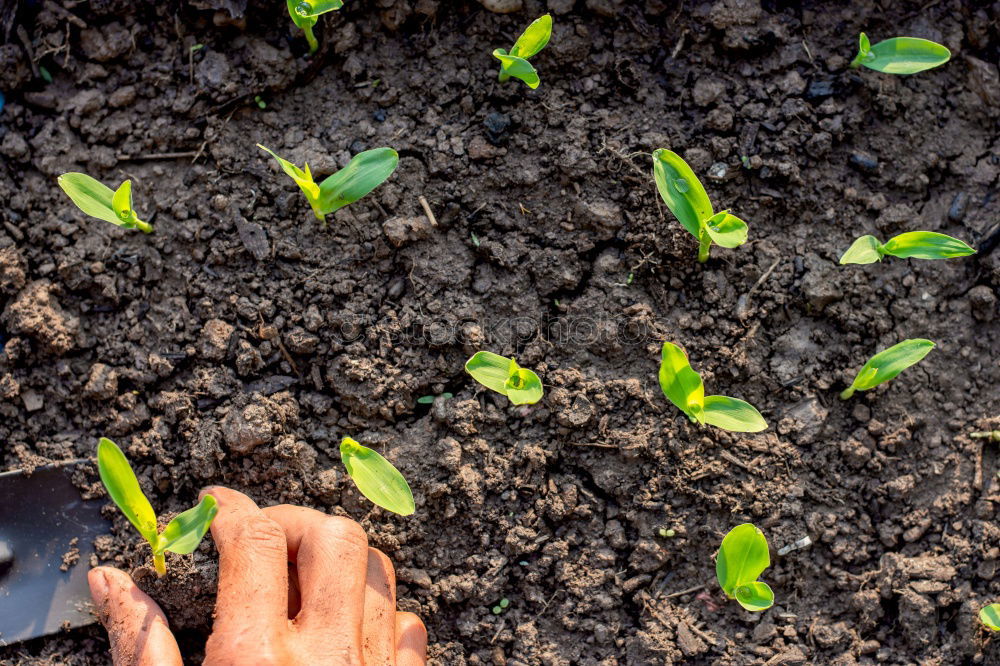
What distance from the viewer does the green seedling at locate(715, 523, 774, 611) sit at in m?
1.69

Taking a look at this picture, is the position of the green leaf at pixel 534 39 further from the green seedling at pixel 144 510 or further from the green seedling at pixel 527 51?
the green seedling at pixel 144 510

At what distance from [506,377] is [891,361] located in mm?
879

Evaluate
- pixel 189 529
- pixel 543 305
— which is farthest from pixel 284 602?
pixel 543 305

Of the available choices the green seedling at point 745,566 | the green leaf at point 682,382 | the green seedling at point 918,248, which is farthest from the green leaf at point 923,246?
the green seedling at point 745,566

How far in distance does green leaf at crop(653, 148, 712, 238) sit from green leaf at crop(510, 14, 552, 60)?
392 millimetres

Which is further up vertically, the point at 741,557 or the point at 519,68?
the point at 519,68

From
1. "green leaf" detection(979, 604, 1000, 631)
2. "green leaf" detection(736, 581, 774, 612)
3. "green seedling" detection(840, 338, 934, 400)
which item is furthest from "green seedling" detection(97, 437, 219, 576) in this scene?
"green leaf" detection(979, 604, 1000, 631)

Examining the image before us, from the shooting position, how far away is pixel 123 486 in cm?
167

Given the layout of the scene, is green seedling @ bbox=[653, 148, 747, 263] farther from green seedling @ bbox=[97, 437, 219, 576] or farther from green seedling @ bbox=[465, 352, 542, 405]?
green seedling @ bbox=[97, 437, 219, 576]

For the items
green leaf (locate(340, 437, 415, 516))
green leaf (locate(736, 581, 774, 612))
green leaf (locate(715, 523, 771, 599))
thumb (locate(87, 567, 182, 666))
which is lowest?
thumb (locate(87, 567, 182, 666))

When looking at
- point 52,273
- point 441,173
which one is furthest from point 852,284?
point 52,273

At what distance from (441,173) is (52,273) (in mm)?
1002

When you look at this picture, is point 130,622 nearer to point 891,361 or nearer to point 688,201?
point 688,201

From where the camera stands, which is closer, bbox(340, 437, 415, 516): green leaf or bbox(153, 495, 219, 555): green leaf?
bbox(153, 495, 219, 555): green leaf
